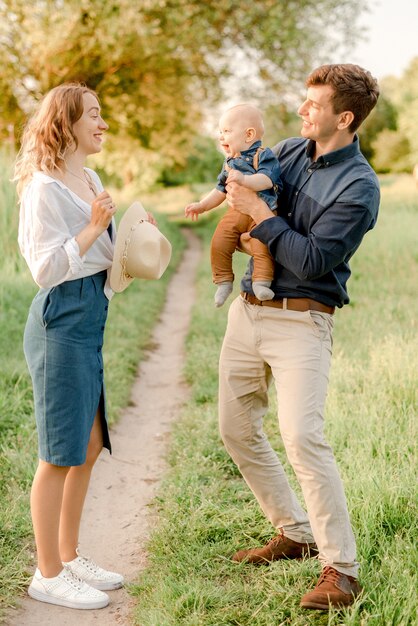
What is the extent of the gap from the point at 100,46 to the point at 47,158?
13226mm

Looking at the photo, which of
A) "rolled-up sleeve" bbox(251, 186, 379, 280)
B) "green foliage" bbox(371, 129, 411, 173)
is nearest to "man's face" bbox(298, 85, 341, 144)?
"rolled-up sleeve" bbox(251, 186, 379, 280)

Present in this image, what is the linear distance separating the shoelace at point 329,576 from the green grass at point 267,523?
0.13 m

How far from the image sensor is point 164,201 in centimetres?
3341

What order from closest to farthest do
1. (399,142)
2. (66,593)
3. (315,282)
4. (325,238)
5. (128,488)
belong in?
(325,238) < (315,282) < (66,593) < (128,488) < (399,142)

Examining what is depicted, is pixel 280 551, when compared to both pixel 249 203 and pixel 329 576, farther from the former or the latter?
pixel 249 203

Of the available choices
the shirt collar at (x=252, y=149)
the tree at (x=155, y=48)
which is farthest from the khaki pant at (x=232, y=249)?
the tree at (x=155, y=48)

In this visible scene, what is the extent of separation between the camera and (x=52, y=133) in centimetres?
298

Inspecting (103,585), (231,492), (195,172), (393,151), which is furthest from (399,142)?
(103,585)

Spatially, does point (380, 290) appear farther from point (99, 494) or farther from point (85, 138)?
point (85, 138)

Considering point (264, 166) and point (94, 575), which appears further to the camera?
point (94, 575)

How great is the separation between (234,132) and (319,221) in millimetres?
579

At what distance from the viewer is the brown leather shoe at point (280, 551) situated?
3.37 meters

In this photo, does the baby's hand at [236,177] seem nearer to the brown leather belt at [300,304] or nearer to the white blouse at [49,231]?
the brown leather belt at [300,304]

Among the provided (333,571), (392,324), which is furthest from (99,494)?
(392,324)
